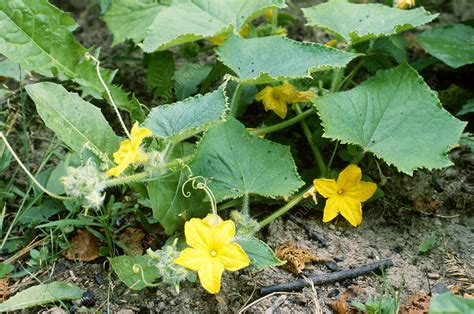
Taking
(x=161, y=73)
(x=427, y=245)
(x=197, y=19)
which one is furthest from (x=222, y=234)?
(x=161, y=73)

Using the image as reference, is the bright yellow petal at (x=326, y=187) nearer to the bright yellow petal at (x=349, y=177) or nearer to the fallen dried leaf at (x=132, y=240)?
the bright yellow petal at (x=349, y=177)

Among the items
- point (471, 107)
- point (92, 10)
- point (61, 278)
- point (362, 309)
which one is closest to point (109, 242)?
point (61, 278)

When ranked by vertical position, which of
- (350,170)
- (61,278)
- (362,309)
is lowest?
(61,278)

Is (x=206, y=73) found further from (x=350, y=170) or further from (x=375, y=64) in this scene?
(x=350, y=170)

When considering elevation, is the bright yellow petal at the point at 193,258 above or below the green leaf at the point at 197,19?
below

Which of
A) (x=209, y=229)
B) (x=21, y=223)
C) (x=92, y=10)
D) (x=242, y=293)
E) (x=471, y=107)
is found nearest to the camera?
(x=209, y=229)

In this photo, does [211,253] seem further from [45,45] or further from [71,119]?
[45,45]

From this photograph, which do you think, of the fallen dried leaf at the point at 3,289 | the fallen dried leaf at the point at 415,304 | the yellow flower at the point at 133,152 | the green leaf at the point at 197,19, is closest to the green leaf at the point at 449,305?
the fallen dried leaf at the point at 415,304
